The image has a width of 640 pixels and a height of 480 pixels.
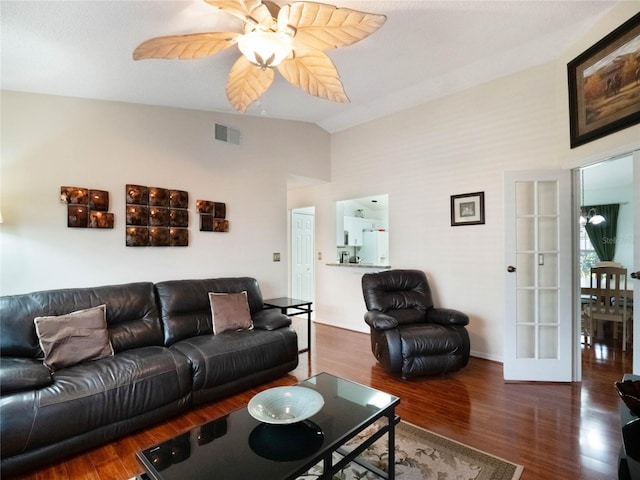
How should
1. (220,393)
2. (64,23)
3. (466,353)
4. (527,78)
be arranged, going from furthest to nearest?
(527,78), (466,353), (220,393), (64,23)

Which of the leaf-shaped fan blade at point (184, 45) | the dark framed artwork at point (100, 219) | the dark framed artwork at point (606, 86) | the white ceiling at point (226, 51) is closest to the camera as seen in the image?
the leaf-shaped fan blade at point (184, 45)

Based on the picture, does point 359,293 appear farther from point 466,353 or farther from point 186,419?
point 186,419

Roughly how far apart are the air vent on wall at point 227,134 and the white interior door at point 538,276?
10.2 ft

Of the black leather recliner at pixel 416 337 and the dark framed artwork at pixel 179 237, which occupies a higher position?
the dark framed artwork at pixel 179 237

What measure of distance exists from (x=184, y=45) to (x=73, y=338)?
217 centimetres

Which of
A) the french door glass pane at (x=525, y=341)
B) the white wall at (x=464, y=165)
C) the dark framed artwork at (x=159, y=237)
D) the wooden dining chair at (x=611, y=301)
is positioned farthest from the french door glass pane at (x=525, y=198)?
the dark framed artwork at (x=159, y=237)

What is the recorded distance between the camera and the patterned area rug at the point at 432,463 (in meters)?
1.76

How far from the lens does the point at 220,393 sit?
2598mm

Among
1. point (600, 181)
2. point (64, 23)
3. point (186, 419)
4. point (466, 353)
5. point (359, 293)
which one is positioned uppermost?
point (64, 23)

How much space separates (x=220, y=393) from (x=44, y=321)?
4.59 feet

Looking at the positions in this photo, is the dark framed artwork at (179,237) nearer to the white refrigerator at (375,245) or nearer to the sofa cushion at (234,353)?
the sofa cushion at (234,353)

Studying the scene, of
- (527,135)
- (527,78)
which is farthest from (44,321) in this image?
(527,78)

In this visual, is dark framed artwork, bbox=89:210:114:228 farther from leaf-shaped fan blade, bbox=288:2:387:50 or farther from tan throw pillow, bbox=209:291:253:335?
leaf-shaped fan blade, bbox=288:2:387:50

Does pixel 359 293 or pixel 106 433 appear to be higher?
pixel 359 293
